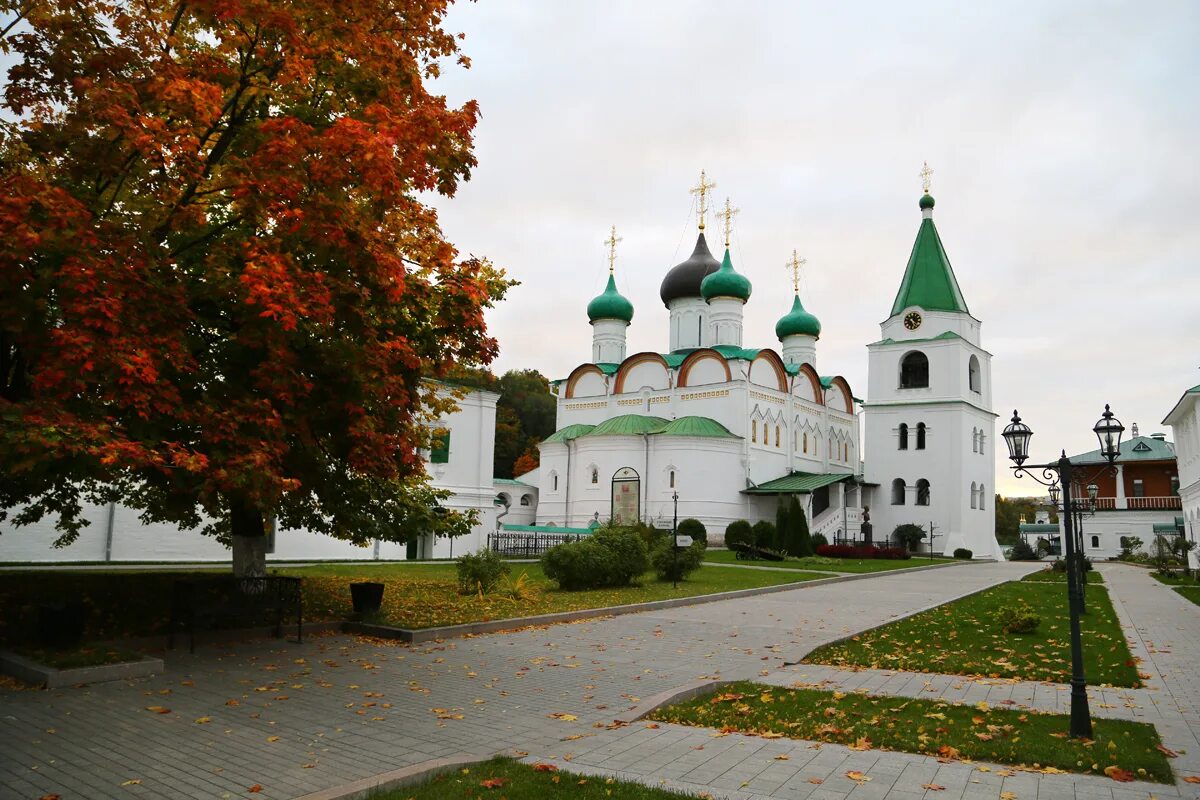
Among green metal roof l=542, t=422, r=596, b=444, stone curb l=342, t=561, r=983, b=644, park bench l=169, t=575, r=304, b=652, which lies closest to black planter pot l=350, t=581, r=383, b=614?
stone curb l=342, t=561, r=983, b=644

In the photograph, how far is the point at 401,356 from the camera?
8.76m

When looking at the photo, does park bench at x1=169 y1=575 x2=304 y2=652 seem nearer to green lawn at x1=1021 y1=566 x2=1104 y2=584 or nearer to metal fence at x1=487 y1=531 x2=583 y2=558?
metal fence at x1=487 y1=531 x2=583 y2=558

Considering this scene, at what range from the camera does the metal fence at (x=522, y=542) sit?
105ft

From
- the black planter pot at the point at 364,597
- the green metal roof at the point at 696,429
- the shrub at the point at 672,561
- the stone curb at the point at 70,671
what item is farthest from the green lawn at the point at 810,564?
the stone curb at the point at 70,671

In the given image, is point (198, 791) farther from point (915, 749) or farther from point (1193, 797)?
point (1193, 797)

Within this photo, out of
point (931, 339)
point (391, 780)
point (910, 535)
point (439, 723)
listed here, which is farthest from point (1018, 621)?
point (931, 339)

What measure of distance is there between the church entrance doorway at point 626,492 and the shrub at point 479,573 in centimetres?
2612

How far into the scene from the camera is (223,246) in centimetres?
860

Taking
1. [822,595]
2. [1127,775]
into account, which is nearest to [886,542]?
[822,595]

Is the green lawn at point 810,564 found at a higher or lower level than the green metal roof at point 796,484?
lower

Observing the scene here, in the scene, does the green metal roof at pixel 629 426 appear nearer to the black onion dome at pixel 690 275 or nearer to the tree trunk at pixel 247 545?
the black onion dome at pixel 690 275

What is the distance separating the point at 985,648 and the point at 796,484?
1255 inches

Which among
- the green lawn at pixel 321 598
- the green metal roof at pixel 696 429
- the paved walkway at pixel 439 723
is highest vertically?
A: the green metal roof at pixel 696 429

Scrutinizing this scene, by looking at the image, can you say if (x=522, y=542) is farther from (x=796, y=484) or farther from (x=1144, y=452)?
(x=1144, y=452)
